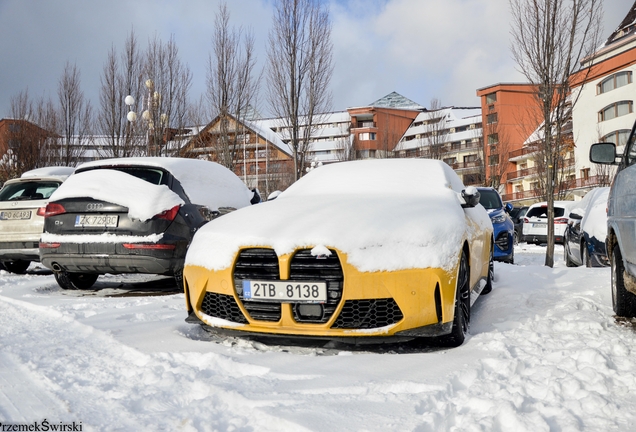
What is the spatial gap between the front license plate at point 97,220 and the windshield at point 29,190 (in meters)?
2.79

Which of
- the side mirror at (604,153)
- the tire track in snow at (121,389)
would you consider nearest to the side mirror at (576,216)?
the side mirror at (604,153)

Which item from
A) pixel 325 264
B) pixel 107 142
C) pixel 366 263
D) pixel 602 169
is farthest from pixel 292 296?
pixel 602 169

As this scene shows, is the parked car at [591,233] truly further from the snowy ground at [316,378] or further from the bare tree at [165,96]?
the bare tree at [165,96]

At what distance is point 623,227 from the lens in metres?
4.04

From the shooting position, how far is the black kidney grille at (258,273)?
3.45 m

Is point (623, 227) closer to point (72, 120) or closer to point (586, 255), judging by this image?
point (586, 255)

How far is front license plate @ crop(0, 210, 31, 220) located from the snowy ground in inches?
151

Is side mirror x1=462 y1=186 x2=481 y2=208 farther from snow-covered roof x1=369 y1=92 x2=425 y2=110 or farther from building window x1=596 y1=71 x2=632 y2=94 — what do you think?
snow-covered roof x1=369 y1=92 x2=425 y2=110

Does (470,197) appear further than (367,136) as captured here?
No

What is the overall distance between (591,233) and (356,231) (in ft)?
18.6

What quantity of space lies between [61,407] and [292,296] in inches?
53.3

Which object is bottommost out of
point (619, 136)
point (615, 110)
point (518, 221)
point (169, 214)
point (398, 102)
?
point (518, 221)

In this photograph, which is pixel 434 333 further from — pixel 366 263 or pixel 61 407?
pixel 61 407

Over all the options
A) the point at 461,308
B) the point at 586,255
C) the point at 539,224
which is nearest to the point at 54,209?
the point at 461,308
